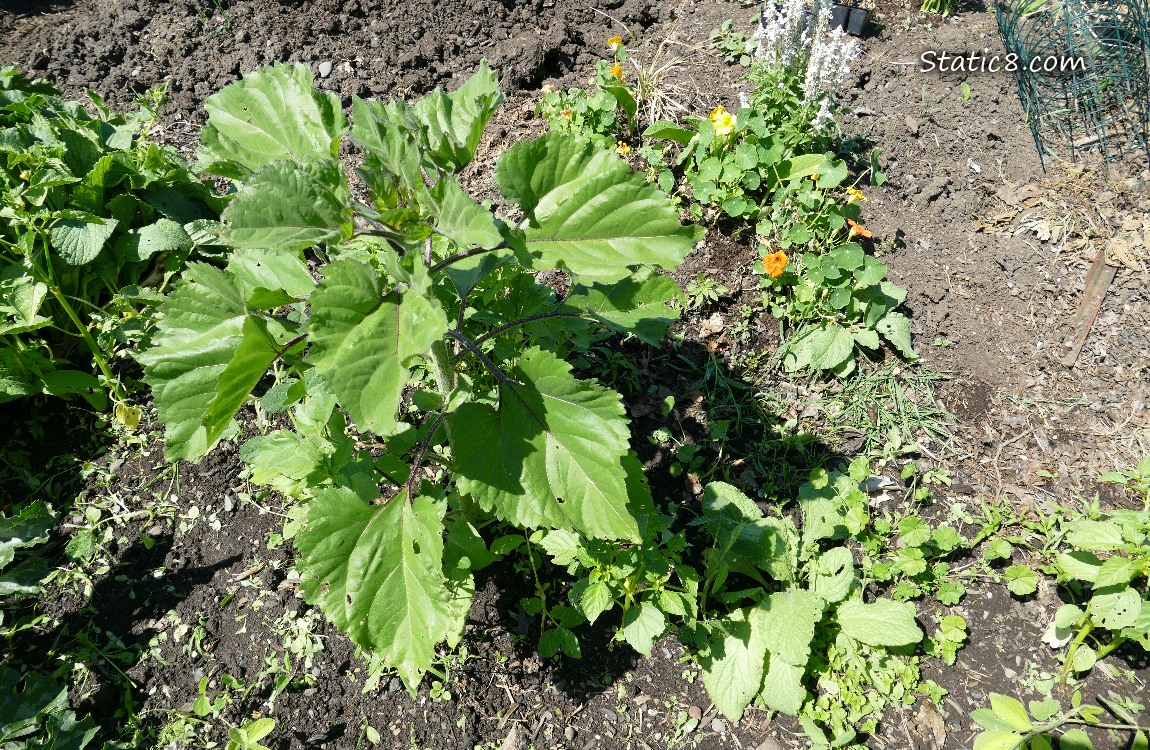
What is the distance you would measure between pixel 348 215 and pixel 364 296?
6.6 inches

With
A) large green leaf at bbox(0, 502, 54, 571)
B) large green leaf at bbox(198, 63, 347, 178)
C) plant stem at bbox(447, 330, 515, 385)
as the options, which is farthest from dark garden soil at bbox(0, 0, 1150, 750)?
large green leaf at bbox(198, 63, 347, 178)

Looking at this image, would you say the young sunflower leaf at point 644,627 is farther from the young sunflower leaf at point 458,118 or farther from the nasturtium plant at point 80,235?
the nasturtium plant at point 80,235

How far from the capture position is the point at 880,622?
239cm

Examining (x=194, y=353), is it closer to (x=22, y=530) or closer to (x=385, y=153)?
(x=385, y=153)

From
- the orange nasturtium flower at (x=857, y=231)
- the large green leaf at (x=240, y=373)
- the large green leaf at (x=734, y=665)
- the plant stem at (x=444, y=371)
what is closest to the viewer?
the large green leaf at (x=240, y=373)

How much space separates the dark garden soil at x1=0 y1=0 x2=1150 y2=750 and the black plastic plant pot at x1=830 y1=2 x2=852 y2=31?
0.27m

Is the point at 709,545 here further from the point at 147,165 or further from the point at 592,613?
Result: the point at 147,165

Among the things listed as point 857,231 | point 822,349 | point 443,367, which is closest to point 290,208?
point 443,367

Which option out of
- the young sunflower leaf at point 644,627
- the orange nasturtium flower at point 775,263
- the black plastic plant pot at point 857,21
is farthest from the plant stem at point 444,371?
the black plastic plant pot at point 857,21

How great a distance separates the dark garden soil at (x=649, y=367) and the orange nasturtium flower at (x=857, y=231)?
16cm

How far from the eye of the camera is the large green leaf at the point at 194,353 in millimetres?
1611

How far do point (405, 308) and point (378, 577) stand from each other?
2.39 feet

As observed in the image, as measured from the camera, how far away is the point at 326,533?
67.7 inches

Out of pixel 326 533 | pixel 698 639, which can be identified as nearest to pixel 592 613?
pixel 698 639
